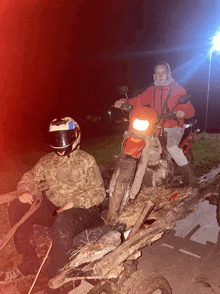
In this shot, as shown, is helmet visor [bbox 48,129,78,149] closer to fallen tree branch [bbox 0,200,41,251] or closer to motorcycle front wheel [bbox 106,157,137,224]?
fallen tree branch [bbox 0,200,41,251]

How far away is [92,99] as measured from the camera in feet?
65.6

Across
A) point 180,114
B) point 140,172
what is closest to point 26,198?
point 140,172

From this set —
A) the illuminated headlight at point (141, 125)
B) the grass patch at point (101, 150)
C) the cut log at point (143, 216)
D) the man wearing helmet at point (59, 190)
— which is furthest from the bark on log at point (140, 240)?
the grass patch at point (101, 150)

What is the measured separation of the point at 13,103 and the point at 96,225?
18.4 meters

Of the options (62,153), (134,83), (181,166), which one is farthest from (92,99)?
(62,153)

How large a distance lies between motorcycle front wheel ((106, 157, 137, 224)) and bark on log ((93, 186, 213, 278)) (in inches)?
29.2

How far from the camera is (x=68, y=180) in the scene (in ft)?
11.3

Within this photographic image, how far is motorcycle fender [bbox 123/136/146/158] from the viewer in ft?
13.6

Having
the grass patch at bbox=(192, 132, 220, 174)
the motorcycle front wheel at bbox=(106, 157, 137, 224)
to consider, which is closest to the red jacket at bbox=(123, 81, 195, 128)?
the motorcycle front wheel at bbox=(106, 157, 137, 224)

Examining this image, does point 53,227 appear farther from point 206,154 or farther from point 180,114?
point 206,154

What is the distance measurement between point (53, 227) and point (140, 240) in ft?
3.31

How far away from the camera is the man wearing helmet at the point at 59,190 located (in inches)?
128

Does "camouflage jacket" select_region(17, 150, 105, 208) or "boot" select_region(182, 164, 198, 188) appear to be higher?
"camouflage jacket" select_region(17, 150, 105, 208)

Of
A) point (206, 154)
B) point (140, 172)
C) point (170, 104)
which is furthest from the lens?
point (206, 154)
